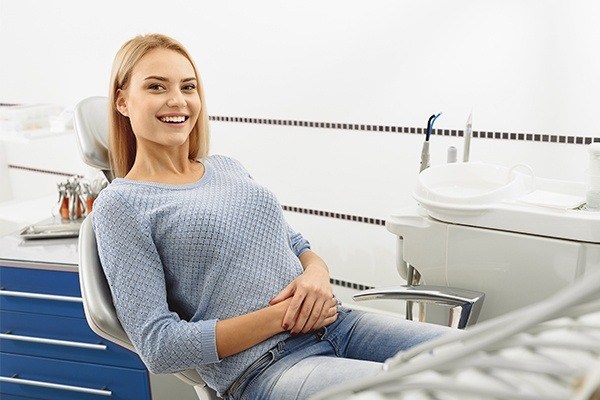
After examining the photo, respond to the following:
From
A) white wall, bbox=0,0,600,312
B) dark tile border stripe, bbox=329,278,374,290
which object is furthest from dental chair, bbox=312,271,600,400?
dark tile border stripe, bbox=329,278,374,290

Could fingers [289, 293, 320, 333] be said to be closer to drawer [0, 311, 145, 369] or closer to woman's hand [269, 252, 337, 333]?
woman's hand [269, 252, 337, 333]

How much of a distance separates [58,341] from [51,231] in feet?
1.40

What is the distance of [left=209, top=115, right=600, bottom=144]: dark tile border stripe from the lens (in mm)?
2359

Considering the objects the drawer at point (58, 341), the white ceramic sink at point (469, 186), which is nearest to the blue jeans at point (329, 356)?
the white ceramic sink at point (469, 186)

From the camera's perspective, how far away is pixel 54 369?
2500 millimetres

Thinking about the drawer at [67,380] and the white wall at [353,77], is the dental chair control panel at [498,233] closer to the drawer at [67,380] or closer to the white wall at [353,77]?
the white wall at [353,77]

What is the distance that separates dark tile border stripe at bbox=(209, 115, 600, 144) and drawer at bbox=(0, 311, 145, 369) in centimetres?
115

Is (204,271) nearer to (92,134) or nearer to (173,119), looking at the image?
(173,119)

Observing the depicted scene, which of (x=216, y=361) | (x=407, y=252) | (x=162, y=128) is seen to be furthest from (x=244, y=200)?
(x=407, y=252)

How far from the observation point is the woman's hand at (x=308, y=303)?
153 centimetres

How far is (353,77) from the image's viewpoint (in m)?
2.74

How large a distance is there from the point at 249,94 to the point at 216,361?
1.75 m

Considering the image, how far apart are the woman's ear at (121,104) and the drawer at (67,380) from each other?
3.40 feet

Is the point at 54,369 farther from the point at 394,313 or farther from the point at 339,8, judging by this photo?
the point at 339,8
